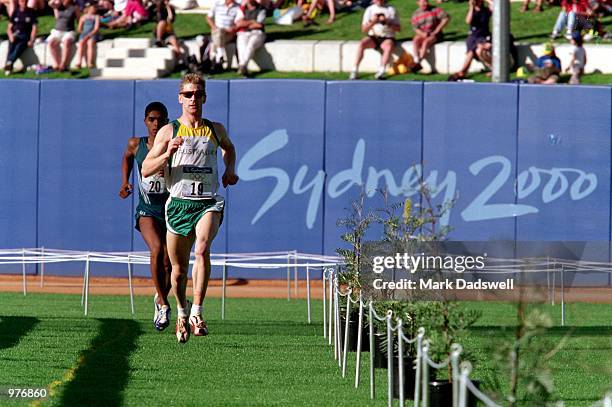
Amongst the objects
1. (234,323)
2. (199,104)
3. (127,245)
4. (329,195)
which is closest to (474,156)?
(329,195)

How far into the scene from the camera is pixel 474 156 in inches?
918

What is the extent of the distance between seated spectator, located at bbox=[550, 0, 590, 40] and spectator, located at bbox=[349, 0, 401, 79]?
3.21m

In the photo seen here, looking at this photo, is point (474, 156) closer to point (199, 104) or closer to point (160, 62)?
point (160, 62)

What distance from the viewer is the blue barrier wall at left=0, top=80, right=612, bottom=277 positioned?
2309 cm

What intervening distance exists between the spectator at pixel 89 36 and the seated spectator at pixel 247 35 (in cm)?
340

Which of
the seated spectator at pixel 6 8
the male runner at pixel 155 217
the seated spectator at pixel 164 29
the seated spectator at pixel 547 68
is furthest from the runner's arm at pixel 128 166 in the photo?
the seated spectator at pixel 6 8

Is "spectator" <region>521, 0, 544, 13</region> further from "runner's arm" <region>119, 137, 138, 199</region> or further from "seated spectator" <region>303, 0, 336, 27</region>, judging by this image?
"runner's arm" <region>119, 137, 138, 199</region>

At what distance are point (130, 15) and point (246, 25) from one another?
13.6 feet

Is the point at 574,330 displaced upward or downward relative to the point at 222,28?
downward

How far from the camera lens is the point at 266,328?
15703 millimetres

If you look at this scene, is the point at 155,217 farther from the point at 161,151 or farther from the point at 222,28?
the point at 222,28

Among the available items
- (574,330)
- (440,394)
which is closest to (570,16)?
(574,330)

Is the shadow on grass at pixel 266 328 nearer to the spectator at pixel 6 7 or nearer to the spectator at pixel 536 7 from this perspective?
the spectator at pixel 6 7

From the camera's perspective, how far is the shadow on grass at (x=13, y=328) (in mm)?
13120
